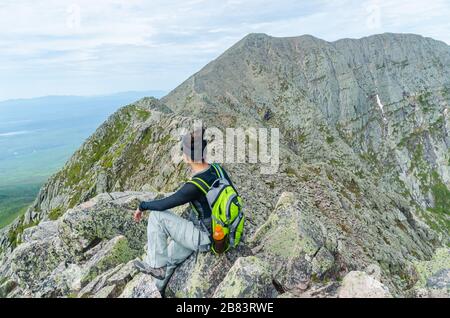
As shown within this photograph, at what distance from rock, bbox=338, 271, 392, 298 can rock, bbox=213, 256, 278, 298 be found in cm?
237

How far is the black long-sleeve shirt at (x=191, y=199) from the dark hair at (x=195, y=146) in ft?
1.73

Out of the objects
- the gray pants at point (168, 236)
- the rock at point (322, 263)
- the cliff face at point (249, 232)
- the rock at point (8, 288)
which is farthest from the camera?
the rock at point (8, 288)

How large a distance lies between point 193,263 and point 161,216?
2.18 m

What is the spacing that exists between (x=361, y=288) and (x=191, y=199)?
19.3ft

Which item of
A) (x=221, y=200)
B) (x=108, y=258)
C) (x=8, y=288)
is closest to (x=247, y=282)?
(x=221, y=200)

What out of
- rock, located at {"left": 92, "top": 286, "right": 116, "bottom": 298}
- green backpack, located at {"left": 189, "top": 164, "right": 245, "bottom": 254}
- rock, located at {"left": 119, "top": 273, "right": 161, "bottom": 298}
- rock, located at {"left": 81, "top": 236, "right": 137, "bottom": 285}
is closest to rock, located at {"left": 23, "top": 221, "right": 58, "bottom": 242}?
rock, located at {"left": 81, "top": 236, "right": 137, "bottom": 285}

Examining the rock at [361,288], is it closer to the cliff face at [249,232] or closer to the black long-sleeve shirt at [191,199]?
the cliff face at [249,232]

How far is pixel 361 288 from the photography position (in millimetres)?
12648

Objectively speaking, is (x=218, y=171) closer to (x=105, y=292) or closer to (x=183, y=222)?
(x=183, y=222)

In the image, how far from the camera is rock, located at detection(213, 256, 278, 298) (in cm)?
1324

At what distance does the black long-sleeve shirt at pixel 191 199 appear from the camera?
12891mm

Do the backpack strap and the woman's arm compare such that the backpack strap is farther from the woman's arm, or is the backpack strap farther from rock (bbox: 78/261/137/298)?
rock (bbox: 78/261/137/298)

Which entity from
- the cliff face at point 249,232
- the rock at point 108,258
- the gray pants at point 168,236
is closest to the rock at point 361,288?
the cliff face at point 249,232
